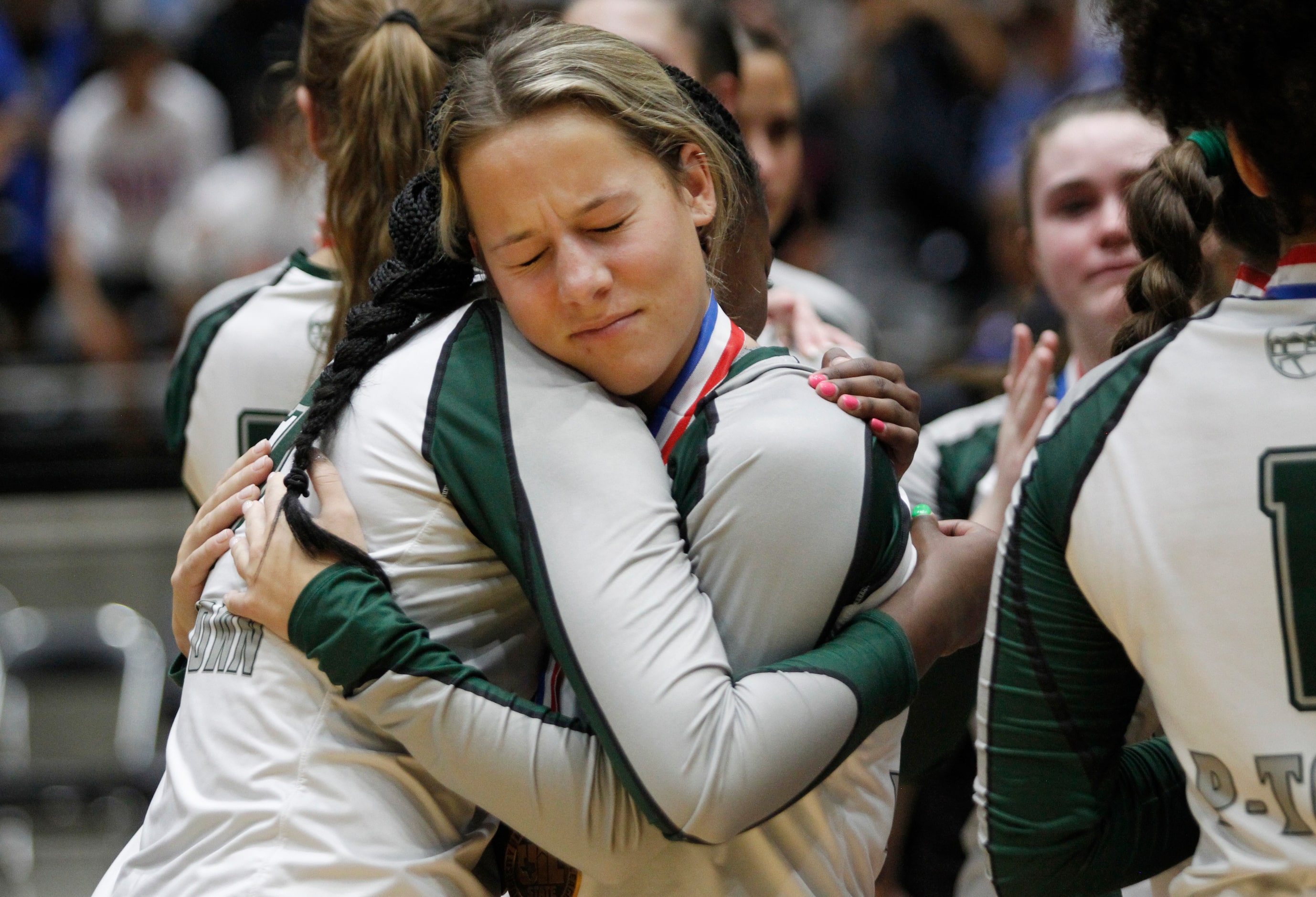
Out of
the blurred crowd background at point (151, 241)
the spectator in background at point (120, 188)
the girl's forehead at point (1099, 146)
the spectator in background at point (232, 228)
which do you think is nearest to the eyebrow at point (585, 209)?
the girl's forehead at point (1099, 146)

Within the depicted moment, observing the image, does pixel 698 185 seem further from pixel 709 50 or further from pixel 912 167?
pixel 912 167

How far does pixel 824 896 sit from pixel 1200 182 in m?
0.83

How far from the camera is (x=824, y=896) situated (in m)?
1.48

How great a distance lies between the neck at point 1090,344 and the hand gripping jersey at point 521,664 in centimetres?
99

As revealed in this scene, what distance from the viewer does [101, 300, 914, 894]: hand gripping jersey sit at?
1324 mm

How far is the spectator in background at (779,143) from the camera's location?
3029 millimetres

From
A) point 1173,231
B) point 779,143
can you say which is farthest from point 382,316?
point 779,143

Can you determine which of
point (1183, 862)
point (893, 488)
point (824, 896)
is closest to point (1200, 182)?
point (893, 488)

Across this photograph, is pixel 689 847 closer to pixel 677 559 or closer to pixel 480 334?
pixel 677 559

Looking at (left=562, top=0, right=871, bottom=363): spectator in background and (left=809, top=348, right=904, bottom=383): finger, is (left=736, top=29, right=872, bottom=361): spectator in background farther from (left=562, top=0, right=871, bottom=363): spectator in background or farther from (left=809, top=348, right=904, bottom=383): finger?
(left=809, top=348, right=904, bottom=383): finger

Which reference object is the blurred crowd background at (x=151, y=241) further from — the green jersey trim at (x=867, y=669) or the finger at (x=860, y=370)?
the green jersey trim at (x=867, y=669)

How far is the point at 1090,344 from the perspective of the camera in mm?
2379

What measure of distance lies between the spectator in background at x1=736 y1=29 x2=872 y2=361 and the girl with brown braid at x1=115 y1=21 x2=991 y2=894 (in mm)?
1405

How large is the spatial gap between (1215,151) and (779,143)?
74.7 inches
